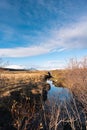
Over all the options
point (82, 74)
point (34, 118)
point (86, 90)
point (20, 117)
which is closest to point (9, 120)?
point (20, 117)

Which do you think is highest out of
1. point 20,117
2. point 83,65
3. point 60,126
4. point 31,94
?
point 83,65

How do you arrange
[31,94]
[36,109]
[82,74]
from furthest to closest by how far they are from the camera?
[82,74]
[31,94]
[36,109]

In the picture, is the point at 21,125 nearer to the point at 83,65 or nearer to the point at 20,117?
the point at 20,117

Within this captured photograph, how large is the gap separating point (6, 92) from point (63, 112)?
6706 millimetres

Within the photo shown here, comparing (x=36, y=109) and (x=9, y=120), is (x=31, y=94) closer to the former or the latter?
(x=36, y=109)

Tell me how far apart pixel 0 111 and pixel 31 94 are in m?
6.09

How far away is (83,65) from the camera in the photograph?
40906 mm

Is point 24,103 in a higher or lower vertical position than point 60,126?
higher

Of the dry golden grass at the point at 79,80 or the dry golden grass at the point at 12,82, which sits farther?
the dry golden grass at the point at 79,80

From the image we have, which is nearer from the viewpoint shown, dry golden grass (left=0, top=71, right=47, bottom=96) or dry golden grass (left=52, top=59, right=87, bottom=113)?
dry golden grass (left=0, top=71, right=47, bottom=96)

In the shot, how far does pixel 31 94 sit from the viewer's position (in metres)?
26.3

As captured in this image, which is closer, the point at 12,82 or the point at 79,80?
the point at 12,82

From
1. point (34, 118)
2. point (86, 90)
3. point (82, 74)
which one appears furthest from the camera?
point (82, 74)

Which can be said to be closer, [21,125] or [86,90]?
[21,125]
